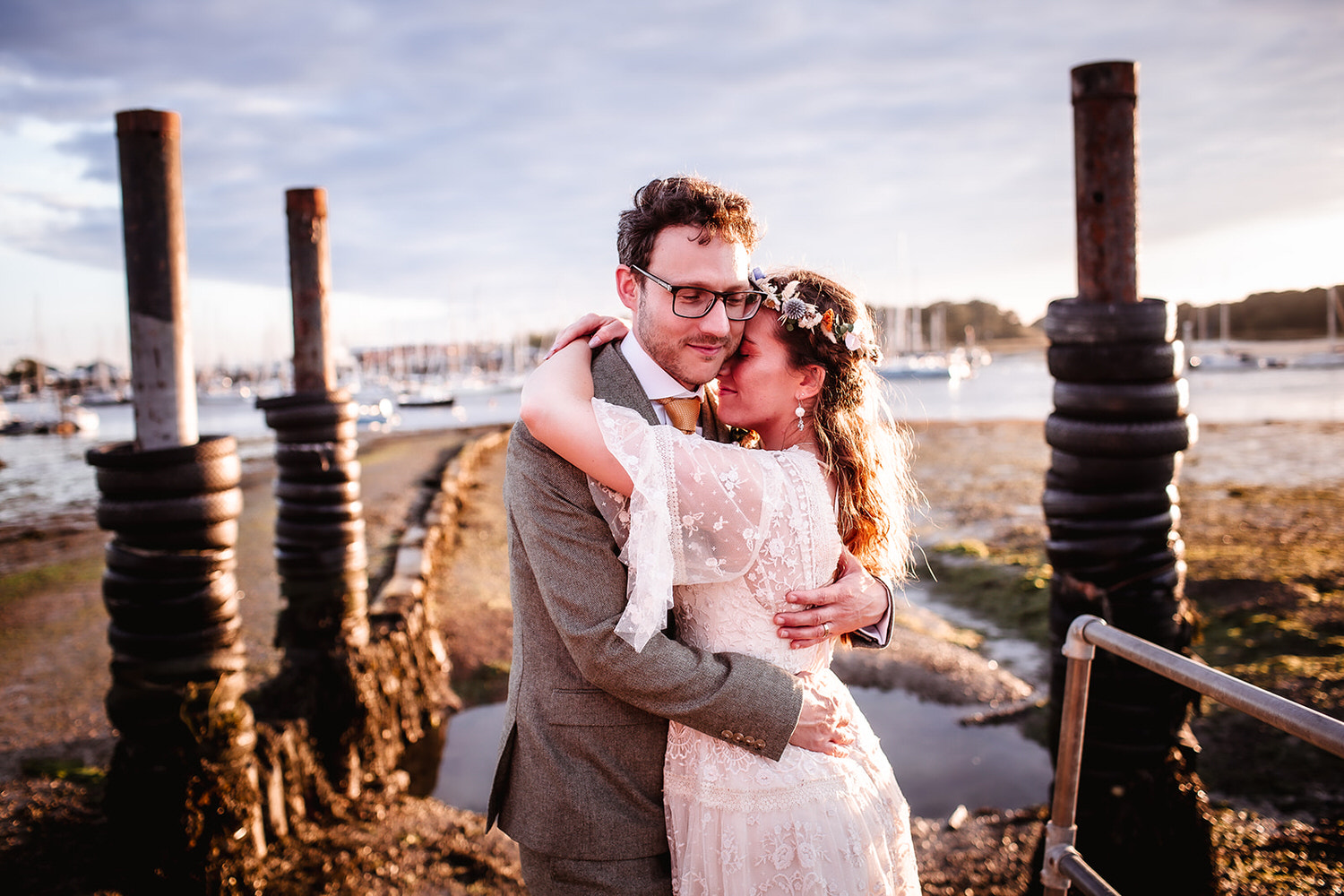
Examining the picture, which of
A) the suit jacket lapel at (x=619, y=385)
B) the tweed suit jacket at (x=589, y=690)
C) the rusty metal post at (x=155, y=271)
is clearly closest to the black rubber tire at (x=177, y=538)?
the rusty metal post at (x=155, y=271)

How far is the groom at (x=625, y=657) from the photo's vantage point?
2.10m

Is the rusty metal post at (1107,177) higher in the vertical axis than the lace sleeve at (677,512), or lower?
higher

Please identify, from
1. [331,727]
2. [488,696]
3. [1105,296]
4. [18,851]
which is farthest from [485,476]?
[1105,296]

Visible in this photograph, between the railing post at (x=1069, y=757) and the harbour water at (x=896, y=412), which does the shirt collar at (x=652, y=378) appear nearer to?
the harbour water at (x=896, y=412)

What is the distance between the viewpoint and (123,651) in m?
3.65

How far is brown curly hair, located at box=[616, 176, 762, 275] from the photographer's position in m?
2.29

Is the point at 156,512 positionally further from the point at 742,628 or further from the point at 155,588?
the point at 742,628

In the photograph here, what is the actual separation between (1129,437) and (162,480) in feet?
12.8

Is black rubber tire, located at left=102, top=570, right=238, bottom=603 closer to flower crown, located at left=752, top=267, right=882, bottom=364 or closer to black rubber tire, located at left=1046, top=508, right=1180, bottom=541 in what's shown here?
flower crown, located at left=752, top=267, right=882, bottom=364

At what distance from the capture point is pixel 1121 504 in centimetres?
352

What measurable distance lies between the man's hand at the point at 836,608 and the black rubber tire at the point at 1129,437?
4.89 feet

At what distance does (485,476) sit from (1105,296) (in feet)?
48.0

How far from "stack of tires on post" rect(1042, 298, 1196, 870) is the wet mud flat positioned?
807 mm

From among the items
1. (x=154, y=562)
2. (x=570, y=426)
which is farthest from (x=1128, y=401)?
(x=154, y=562)
